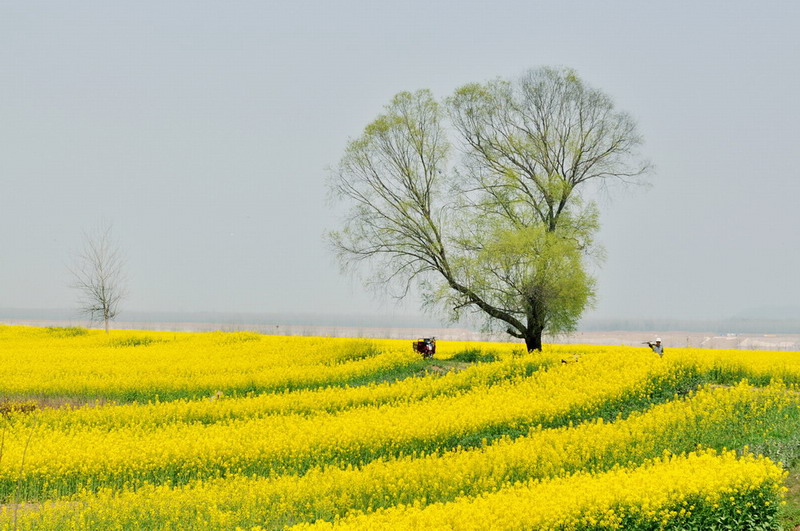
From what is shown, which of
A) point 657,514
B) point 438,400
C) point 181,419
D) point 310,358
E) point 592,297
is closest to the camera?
point 657,514

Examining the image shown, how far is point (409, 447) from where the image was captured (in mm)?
15188

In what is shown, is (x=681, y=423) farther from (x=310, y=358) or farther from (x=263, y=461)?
(x=310, y=358)

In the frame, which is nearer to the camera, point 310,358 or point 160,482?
point 160,482

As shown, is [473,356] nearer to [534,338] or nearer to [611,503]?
[534,338]

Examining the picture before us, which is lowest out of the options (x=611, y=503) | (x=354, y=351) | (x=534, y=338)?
(x=611, y=503)

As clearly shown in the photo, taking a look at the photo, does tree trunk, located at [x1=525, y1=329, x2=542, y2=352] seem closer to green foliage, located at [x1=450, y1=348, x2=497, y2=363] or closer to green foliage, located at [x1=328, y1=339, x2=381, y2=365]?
green foliage, located at [x1=450, y1=348, x2=497, y2=363]

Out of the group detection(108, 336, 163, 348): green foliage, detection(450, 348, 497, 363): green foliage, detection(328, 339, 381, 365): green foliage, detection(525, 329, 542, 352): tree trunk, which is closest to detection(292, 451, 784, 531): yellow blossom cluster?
detection(328, 339, 381, 365): green foliage

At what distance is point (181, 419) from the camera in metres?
18.7

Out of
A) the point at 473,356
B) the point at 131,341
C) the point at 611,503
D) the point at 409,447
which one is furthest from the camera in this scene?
the point at 131,341

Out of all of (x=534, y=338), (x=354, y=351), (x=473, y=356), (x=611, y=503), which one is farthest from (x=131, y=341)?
(x=611, y=503)

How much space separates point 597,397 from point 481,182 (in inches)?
722

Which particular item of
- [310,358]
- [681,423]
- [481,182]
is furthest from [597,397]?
[481,182]

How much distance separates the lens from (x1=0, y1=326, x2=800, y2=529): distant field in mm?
9961

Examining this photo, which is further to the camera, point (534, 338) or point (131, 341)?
point (131, 341)
